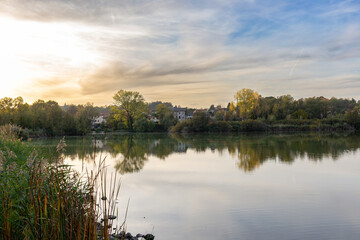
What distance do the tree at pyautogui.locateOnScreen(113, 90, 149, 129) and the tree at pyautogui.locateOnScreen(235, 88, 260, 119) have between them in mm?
21426

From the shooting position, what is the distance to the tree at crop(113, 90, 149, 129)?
2532 inches

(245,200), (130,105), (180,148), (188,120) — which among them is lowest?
(245,200)

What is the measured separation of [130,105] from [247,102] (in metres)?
26.4

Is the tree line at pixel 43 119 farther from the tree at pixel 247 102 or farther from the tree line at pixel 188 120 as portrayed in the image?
the tree at pixel 247 102

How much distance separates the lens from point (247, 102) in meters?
68.2

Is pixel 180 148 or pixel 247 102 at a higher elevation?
pixel 247 102

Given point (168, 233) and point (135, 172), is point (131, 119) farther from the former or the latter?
point (168, 233)

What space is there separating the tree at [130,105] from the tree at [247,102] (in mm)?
21426

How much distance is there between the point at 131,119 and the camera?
212 ft

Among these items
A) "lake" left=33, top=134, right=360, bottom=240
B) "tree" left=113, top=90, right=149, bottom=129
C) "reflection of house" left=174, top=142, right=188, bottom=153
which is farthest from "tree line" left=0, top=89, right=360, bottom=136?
"lake" left=33, top=134, right=360, bottom=240

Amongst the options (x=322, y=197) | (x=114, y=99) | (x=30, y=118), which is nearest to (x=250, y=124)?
(x=114, y=99)

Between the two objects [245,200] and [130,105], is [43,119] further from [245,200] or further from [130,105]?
[245,200]

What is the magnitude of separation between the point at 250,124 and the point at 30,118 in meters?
39.1

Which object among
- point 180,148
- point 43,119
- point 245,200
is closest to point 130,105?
point 43,119
